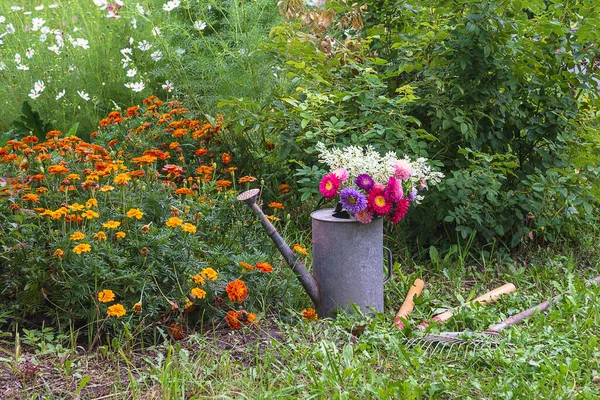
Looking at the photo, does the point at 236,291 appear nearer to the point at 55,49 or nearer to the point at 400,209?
the point at 400,209

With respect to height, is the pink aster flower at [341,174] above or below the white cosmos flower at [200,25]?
below

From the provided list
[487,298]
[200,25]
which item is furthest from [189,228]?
[200,25]

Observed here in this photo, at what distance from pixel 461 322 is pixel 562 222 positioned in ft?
4.17

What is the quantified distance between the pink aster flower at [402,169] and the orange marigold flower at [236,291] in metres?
0.79

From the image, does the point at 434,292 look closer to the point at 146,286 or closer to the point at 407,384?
the point at 407,384

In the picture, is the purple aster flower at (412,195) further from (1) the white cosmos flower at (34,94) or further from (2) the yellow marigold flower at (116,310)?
(1) the white cosmos flower at (34,94)

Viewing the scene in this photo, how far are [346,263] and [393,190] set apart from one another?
358mm

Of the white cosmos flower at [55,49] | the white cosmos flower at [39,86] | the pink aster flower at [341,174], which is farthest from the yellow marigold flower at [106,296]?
the white cosmos flower at [55,49]

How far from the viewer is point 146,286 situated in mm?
2654

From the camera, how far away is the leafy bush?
2.61 meters

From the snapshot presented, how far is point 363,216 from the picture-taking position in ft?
9.46

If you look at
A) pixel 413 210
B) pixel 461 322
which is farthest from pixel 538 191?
pixel 461 322

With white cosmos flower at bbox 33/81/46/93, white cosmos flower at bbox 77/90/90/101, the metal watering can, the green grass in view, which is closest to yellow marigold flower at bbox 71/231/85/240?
the green grass

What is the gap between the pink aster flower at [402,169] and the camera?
2.93 m
